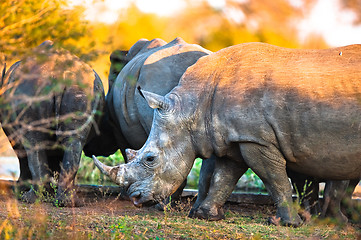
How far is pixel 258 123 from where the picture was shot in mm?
6109

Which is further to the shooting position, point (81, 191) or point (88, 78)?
→ point (81, 191)

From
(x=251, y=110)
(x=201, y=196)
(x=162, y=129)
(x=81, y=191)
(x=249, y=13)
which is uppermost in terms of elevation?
(x=249, y=13)

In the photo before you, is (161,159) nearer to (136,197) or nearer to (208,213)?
(136,197)

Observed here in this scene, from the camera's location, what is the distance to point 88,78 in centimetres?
787

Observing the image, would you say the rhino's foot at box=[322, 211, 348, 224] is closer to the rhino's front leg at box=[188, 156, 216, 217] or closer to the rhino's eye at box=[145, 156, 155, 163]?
the rhino's front leg at box=[188, 156, 216, 217]

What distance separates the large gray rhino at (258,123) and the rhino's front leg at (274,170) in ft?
0.04

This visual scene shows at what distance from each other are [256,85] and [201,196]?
6.23 ft

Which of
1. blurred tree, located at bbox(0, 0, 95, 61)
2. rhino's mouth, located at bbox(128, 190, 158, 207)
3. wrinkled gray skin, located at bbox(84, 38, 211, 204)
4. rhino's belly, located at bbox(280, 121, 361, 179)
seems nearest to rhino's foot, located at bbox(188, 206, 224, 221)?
rhino's mouth, located at bbox(128, 190, 158, 207)

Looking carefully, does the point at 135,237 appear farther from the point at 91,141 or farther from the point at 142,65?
the point at 91,141

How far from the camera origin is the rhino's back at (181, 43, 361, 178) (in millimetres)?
5828

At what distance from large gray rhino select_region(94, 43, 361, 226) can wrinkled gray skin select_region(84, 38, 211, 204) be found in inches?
35.0

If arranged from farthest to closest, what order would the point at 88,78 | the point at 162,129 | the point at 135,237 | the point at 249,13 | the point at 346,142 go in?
the point at 88,78
the point at 162,129
the point at 346,142
the point at 135,237
the point at 249,13

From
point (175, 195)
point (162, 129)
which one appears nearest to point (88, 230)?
point (162, 129)

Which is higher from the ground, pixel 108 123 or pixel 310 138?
pixel 310 138
